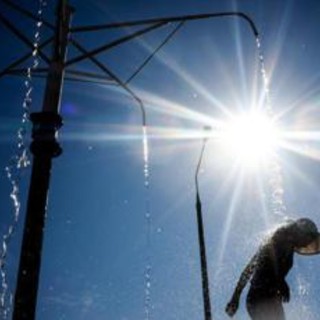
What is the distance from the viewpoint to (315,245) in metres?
6.76

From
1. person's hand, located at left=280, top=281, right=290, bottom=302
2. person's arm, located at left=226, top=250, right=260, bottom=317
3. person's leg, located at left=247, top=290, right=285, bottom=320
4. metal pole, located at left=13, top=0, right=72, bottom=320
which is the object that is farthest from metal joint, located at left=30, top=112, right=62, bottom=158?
person's hand, located at left=280, top=281, right=290, bottom=302

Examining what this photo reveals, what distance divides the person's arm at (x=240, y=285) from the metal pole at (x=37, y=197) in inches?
81.9

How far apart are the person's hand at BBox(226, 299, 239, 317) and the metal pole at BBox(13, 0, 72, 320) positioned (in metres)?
2.05

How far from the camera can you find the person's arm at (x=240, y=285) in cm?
664

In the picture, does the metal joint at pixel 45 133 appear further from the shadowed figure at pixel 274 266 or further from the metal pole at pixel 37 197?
the shadowed figure at pixel 274 266

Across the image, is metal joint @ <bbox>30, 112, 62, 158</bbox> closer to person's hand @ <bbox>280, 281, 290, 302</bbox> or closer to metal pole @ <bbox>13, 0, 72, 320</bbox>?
metal pole @ <bbox>13, 0, 72, 320</bbox>

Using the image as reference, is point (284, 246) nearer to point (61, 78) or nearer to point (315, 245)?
point (315, 245)

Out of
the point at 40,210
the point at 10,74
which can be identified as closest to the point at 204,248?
the point at 10,74

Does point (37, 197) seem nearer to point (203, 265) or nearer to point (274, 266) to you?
point (274, 266)

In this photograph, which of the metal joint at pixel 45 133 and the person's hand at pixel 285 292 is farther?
the metal joint at pixel 45 133

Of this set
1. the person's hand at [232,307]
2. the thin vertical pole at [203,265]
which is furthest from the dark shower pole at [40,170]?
the thin vertical pole at [203,265]

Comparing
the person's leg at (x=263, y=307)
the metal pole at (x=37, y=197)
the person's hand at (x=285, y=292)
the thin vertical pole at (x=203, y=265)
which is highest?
the thin vertical pole at (x=203, y=265)

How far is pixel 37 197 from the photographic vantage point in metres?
6.70

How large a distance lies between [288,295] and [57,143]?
3.03 m
